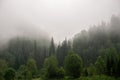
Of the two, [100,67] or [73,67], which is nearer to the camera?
[73,67]

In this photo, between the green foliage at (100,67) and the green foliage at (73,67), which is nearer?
the green foliage at (73,67)

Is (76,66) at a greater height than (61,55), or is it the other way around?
(61,55)

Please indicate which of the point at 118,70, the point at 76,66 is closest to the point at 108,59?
the point at 118,70

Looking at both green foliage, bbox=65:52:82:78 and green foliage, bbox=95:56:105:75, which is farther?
green foliage, bbox=95:56:105:75

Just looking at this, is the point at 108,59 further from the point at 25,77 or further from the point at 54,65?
the point at 25,77

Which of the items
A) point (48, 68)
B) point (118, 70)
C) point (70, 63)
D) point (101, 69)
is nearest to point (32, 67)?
point (48, 68)

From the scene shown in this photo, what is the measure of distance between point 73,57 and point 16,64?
98526mm

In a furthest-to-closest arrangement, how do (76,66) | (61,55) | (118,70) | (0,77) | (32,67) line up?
(61,55) < (32,67) < (76,66) < (118,70) < (0,77)

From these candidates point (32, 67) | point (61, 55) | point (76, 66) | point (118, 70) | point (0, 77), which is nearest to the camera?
point (0, 77)

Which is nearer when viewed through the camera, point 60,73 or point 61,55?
point 60,73

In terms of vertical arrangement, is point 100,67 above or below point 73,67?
below

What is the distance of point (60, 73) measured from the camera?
11244 centimetres

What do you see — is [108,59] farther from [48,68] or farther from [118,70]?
[48,68]

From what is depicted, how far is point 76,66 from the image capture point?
351 ft
